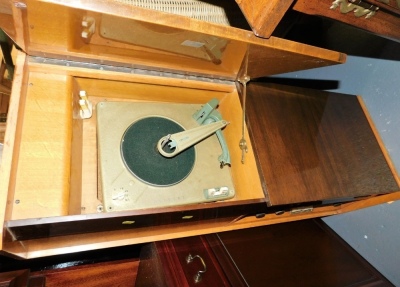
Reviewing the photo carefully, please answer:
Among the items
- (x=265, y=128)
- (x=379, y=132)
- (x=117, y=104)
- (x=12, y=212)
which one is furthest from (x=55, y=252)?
(x=379, y=132)

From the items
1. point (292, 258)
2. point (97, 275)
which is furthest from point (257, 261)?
point (97, 275)

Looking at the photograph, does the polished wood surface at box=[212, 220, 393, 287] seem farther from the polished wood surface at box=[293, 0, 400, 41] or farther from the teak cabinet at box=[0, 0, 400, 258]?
the polished wood surface at box=[293, 0, 400, 41]

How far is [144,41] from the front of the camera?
770mm

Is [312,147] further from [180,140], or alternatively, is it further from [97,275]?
[97,275]

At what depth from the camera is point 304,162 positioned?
976 millimetres

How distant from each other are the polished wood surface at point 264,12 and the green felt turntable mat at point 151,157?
1.48 feet

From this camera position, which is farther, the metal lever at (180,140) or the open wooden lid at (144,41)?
the metal lever at (180,140)

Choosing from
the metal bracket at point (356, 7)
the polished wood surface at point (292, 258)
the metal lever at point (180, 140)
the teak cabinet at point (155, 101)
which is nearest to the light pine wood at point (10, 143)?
the teak cabinet at point (155, 101)

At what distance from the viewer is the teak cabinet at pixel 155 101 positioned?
0.67m

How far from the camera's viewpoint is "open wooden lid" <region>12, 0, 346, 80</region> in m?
0.63

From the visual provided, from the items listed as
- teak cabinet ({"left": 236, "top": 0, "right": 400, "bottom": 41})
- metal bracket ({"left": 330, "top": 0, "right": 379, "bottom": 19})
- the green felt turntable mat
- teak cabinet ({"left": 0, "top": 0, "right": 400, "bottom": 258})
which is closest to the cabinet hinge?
teak cabinet ({"left": 0, "top": 0, "right": 400, "bottom": 258})

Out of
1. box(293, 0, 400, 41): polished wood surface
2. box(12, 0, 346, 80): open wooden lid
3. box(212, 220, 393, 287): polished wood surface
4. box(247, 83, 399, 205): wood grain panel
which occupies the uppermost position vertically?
box(12, 0, 346, 80): open wooden lid

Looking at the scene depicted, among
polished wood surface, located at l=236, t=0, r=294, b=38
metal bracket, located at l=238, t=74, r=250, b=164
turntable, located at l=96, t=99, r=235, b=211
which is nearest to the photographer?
polished wood surface, located at l=236, t=0, r=294, b=38

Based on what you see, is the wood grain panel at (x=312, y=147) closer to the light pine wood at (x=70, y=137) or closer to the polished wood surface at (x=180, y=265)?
the light pine wood at (x=70, y=137)
